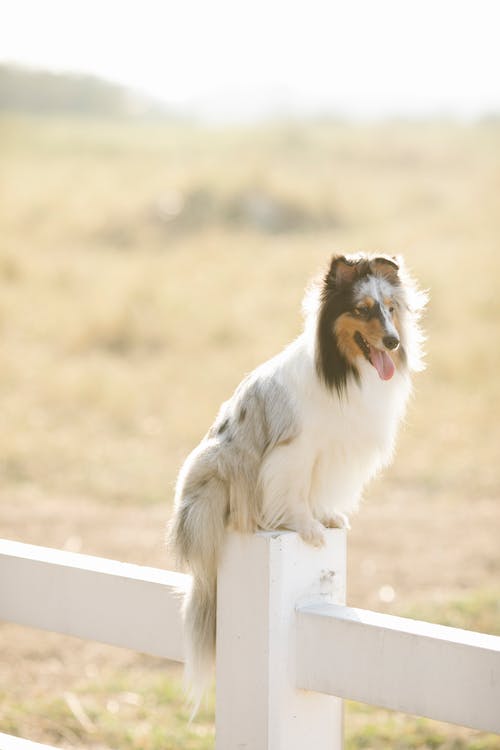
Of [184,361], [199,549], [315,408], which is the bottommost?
[199,549]

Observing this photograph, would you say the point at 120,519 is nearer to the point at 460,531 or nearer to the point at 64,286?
the point at 460,531

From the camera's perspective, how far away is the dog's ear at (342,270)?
2.44 m

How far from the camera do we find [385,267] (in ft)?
8.05

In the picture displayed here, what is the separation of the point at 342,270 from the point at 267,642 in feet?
3.03

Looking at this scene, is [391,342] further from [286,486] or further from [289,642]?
[289,642]

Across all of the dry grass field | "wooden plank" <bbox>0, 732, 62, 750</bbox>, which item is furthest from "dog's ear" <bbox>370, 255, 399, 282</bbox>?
the dry grass field

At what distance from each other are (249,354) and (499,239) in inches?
239

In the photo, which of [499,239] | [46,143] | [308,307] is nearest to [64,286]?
[499,239]

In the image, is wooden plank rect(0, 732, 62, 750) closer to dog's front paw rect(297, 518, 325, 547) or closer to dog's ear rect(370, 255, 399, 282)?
dog's front paw rect(297, 518, 325, 547)

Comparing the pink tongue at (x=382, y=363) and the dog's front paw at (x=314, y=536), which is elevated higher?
the pink tongue at (x=382, y=363)

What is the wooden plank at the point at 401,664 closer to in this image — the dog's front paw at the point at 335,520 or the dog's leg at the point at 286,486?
the dog's leg at the point at 286,486

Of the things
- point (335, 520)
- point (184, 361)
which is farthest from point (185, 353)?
point (335, 520)

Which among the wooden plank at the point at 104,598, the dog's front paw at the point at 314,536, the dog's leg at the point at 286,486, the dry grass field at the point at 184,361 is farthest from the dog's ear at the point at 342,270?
the dry grass field at the point at 184,361

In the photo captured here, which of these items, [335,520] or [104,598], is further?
[335,520]
